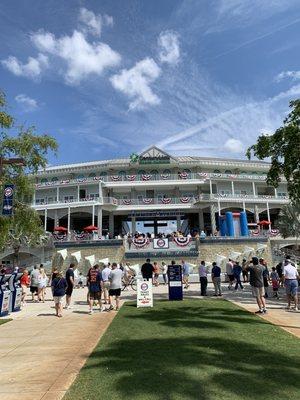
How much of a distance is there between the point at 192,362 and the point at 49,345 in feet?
11.2

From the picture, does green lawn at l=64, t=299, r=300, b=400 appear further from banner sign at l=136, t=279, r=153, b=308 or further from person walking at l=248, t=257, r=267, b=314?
banner sign at l=136, t=279, r=153, b=308

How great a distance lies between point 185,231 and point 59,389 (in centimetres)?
4062

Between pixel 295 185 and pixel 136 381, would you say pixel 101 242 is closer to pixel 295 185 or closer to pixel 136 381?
pixel 295 185

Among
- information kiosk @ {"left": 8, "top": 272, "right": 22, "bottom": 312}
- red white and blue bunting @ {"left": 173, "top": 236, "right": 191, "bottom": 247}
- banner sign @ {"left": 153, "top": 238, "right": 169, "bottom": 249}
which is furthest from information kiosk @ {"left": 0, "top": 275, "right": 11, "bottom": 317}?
red white and blue bunting @ {"left": 173, "top": 236, "right": 191, "bottom": 247}

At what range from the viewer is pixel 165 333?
8727mm

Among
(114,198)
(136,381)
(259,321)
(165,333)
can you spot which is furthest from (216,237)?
(136,381)

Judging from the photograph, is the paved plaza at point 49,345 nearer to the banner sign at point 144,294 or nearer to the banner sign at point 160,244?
the banner sign at point 144,294

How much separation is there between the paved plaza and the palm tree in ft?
78.2

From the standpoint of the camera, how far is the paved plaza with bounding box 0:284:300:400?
213 inches

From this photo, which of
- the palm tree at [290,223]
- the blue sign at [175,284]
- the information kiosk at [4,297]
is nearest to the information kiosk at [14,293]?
the information kiosk at [4,297]

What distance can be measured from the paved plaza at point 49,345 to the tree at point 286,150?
18.2 feet

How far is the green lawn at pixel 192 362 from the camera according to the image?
4.81 m

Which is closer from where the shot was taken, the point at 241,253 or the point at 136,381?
the point at 136,381

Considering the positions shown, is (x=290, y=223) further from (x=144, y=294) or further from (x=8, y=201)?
(x=8, y=201)
